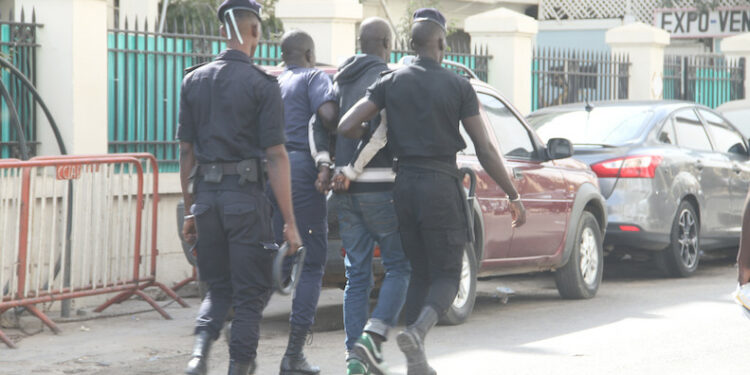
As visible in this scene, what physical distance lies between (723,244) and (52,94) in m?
6.66

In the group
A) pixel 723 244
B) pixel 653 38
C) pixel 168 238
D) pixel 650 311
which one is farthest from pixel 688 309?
pixel 653 38

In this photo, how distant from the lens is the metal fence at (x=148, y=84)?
1023 cm

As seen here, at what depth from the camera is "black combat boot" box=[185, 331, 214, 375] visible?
18.0 ft

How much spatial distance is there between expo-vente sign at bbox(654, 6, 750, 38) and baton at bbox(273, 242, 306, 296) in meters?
22.4

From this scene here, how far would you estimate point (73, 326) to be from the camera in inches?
335

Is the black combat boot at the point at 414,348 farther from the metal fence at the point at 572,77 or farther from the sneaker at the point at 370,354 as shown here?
the metal fence at the point at 572,77

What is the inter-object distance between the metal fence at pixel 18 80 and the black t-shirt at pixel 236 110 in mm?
4169

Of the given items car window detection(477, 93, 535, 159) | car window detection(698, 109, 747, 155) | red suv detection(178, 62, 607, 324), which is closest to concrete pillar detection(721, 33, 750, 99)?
car window detection(698, 109, 747, 155)

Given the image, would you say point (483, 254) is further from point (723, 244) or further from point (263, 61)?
point (723, 244)

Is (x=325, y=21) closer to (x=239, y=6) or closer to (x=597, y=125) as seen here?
(x=597, y=125)

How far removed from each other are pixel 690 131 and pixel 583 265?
2.59m

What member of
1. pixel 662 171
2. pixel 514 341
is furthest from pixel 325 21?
pixel 514 341

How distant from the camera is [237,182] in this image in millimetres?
5555

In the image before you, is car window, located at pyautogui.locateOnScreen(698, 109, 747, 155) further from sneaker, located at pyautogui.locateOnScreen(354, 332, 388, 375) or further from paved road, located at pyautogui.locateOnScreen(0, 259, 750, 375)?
sneaker, located at pyautogui.locateOnScreen(354, 332, 388, 375)
